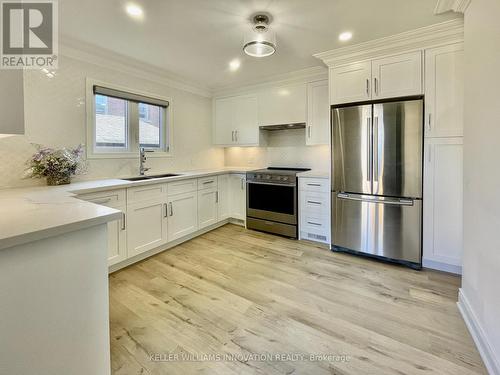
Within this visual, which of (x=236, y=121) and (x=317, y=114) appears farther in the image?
(x=236, y=121)

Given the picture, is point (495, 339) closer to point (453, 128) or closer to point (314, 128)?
point (453, 128)

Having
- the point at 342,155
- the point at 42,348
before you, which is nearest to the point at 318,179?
the point at 342,155

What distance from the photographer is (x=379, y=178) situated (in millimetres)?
2682

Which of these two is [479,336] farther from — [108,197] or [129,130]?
[129,130]

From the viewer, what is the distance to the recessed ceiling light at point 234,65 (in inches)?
124

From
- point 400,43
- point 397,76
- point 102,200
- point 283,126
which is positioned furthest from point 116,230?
point 400,43

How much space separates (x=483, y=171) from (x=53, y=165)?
11.3 ft

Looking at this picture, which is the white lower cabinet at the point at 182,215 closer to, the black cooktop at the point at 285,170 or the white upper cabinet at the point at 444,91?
the black cooktop at the point at 285,170

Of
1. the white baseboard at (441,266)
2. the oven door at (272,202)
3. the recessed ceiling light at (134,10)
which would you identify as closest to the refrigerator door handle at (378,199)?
the white baseboard at (441,266)

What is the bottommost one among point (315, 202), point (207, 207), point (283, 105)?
point (207, 207)

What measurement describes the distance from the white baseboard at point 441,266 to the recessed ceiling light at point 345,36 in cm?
242

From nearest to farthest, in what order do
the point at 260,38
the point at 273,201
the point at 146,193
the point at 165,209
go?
the point at 260,38
the point at 146,193
the point at 165,209
the point at 273,201

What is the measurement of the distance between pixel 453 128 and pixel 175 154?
3471 mm

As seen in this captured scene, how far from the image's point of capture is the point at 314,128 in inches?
138
